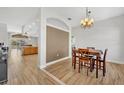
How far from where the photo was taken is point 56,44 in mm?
5754

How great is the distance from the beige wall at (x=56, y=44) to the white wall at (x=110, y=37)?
1.56 meters

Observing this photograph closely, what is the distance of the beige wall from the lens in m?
5.07

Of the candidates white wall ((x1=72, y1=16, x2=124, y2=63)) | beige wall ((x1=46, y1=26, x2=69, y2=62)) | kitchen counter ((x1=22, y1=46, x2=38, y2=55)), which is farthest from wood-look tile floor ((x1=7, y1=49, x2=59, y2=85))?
kitchen counter ((x1=22, y1=46, x2=38, y2=55))

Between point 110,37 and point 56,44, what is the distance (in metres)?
3.04

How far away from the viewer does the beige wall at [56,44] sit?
5.07 m

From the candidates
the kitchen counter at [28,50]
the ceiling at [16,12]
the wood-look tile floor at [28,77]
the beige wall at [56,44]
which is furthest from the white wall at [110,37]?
the kitchen counter at [28,50]

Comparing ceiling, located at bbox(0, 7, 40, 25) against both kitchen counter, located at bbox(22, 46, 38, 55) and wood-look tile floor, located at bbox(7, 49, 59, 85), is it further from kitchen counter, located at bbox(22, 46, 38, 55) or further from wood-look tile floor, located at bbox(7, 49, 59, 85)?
kitchen counter, located at bbox(22, 46, 38, 55)

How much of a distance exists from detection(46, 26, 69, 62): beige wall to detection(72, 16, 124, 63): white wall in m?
1.56
